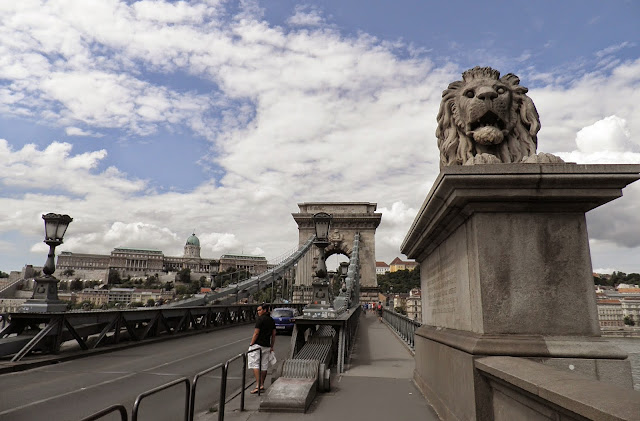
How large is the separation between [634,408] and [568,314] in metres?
1.72

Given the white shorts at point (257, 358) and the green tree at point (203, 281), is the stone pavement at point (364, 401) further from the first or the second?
the green tree at point (203, 281)

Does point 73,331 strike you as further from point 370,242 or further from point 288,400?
point 370,242

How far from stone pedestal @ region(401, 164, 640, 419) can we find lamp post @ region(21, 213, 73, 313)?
10.2 meters

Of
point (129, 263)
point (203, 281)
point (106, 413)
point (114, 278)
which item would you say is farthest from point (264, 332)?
point (129, 263)

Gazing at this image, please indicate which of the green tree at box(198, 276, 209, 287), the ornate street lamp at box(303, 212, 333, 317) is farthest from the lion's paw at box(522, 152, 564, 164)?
the green tree at box(198, 276, 209, 287)

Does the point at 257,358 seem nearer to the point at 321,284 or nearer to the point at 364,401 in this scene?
the point at 364,401

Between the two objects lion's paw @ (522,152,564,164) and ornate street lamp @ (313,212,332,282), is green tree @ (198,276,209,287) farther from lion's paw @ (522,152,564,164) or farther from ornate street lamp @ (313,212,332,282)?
lion's paw @ (522,152,564,164)

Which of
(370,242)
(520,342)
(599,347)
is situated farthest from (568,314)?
(370,242)

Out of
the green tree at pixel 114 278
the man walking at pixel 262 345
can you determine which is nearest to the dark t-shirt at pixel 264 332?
the man walking at pixel 262 345

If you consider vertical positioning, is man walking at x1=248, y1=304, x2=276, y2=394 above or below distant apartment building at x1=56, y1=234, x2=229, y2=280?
below

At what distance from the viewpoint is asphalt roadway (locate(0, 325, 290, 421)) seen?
17.3 feet

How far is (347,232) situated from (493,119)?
47.6m

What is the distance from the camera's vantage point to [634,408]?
1.46 metres

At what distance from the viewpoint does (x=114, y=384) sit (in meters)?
7.29
